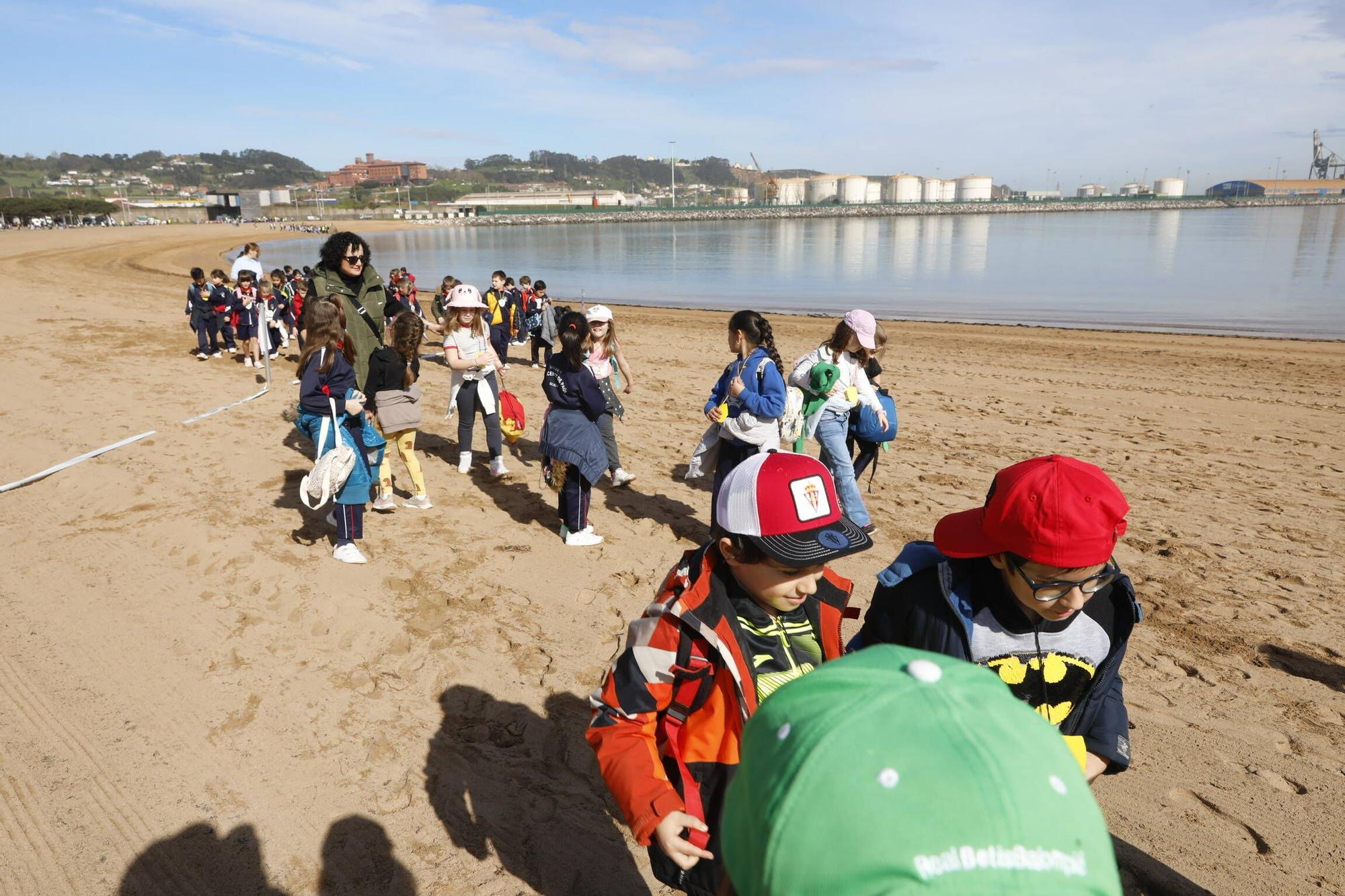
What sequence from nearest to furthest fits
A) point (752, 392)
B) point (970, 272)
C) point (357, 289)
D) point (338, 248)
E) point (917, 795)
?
point (917, 795) → point (752, 392) → point (338, 248) → point (357, 289) → point (970, 272)

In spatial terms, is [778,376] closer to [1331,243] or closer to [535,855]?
[535,855]

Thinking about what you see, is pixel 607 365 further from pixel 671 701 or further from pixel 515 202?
pixel 515 202

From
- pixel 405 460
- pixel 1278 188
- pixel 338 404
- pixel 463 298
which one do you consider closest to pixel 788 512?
pixel 338 404

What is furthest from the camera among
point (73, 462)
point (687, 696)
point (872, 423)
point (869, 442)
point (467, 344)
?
point (467, 344)

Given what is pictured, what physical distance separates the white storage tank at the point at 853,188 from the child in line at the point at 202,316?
594ft

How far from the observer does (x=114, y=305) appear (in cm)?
2027

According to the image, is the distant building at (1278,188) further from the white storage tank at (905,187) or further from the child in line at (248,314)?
the child in line at (248,314)

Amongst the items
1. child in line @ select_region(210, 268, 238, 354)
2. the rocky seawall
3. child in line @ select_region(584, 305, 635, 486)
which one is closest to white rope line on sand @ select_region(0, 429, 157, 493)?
child in line @ select_region(584, 305, 635, 486)

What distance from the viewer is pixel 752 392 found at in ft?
18.1

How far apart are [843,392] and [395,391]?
384 centimetres

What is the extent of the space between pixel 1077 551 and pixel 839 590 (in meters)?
0.74

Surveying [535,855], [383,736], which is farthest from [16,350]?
[535,855]

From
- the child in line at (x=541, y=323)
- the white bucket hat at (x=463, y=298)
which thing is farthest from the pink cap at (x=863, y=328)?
the child in line at (x=541, y=323)

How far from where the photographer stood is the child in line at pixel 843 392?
571 centimetres
